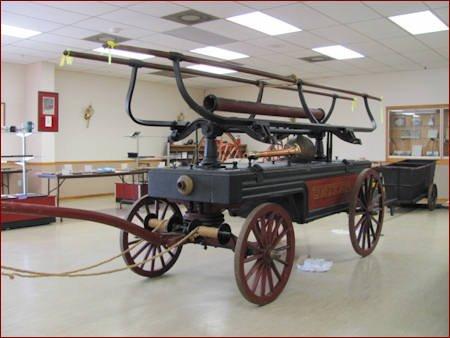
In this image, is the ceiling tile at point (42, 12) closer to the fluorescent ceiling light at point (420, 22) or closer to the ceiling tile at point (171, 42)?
the ceiling tile at point (171, 42)

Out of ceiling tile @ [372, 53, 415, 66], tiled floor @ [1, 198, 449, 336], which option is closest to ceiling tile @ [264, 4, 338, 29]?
ceiling tile @ [372, 53, 415, 66]

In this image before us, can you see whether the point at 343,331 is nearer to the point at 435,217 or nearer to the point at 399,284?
the point at 399,284

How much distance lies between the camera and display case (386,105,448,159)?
9773 mm

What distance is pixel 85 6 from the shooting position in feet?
18.1

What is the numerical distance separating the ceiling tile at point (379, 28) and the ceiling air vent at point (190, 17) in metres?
1.98

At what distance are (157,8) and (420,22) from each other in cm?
351

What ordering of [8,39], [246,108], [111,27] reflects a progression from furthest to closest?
[8,39] < [111,27] < [246,108]

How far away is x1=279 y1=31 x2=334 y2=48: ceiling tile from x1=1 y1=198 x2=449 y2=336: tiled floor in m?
3.18

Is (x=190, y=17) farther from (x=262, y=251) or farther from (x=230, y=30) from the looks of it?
(x=262, y=251)

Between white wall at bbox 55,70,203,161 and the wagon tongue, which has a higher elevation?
white wall at bbox 55,70,203,161

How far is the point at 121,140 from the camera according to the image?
11281mm

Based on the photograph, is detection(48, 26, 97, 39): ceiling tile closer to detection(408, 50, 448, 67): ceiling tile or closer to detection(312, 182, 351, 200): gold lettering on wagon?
detection(312, 182, 351, 200): gold lettering on wagon

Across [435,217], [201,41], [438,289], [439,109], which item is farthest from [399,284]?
[439,109]

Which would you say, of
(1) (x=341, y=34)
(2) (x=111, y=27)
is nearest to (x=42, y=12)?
(2) (x=111, y=27)
